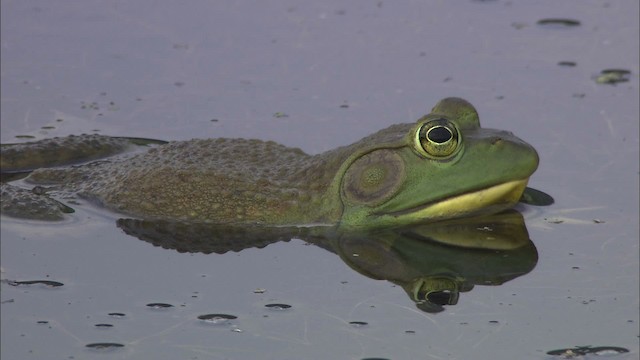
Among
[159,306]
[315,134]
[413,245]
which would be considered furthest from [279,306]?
[315,134]

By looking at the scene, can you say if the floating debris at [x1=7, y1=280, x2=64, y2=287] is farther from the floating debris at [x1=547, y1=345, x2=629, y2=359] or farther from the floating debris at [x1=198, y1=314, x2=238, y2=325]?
the floating debris at [x1=547, y1=345, x2=629, y2=359]

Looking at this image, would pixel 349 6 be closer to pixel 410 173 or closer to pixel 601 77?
pixel 601 77

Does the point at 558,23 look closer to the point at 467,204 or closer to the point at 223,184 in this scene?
the point at 467,204

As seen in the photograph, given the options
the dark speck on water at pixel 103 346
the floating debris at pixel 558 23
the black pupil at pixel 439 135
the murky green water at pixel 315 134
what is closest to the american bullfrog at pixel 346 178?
the black pupil at pixel 439 135

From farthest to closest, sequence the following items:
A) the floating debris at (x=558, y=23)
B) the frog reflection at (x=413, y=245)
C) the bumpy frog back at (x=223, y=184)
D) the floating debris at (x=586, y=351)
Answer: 1. the floating debris at (x=558, y=23)
2. the bumpy frog back at (x=223, y=184)
3. the frog reflection at (x=413, y=245)
4. the floating debris at (x=586, y=351)

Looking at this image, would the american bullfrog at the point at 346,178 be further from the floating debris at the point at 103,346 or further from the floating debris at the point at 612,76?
the floating debris at the point at 612,76

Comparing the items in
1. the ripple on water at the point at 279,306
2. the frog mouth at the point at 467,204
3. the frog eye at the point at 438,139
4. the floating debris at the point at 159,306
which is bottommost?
the floating debris at the point at 159,306

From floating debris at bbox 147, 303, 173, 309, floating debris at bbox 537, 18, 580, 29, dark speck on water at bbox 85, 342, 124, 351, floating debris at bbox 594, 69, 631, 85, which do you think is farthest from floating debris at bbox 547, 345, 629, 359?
floating debris at bbox 537, 18, 580, 29

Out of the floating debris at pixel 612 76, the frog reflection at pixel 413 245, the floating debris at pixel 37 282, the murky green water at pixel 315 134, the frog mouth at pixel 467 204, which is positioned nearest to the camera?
the murky green water at pixel 315 134
